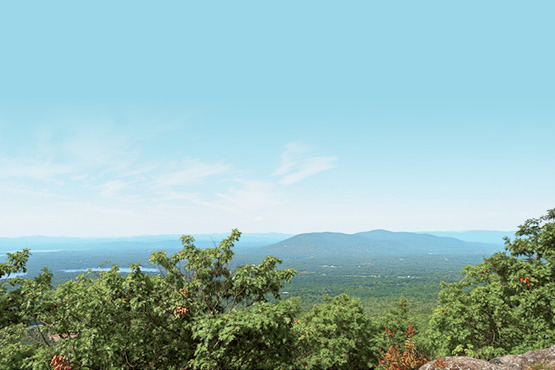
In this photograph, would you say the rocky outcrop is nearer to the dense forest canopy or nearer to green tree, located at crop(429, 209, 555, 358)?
the dense forest canopy

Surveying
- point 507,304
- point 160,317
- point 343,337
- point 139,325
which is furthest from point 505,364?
point 343,337

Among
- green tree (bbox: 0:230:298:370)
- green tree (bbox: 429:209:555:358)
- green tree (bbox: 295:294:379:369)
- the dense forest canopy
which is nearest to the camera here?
green tree (bbox: 0:230:298:370)

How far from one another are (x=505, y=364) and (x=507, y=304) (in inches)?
440

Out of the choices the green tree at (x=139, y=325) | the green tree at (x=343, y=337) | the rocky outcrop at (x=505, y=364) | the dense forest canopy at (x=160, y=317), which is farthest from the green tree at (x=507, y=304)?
the green tree at (x=139, y=325)

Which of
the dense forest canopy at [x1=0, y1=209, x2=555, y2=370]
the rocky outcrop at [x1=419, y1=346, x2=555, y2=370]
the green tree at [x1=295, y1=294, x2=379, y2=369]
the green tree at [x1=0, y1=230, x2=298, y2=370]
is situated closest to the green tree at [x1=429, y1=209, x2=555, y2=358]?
the rocky outcrop at [x1=419, y1=346, x2=555, y2=370]

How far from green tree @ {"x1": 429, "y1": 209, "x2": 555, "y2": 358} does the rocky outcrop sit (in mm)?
5935

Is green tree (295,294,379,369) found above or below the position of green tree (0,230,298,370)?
below

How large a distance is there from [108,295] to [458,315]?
902 inches

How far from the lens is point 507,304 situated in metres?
19.3

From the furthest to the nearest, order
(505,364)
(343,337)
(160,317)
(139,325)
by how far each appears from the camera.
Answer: (343,337) → (505,364) → (139,325) → (160,317)

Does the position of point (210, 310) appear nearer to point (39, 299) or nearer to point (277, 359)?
point (277, 359)

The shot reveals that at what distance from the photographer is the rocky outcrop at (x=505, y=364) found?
381 inches

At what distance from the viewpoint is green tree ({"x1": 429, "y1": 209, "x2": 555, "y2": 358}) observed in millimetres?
16797

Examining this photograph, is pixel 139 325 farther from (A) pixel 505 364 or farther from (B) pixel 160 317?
(A) pixel 505 364
